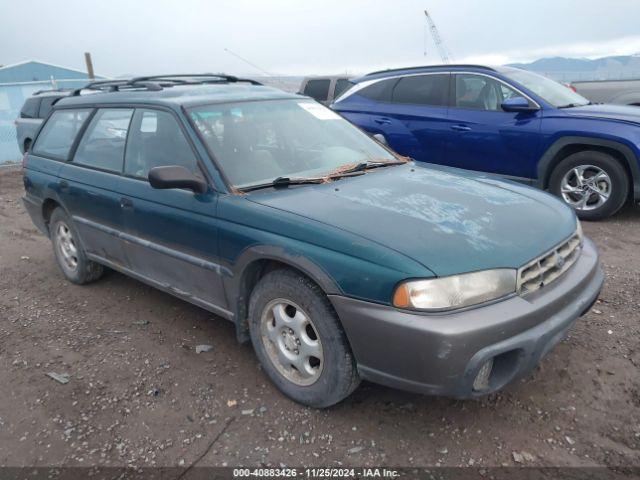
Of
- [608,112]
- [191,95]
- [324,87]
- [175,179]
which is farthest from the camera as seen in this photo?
[324,87]

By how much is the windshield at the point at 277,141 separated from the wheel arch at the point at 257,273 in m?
0.48

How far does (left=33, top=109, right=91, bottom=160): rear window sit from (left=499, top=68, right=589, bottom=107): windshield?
15.8 ft

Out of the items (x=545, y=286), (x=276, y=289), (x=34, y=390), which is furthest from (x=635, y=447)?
(x=34, y=390)

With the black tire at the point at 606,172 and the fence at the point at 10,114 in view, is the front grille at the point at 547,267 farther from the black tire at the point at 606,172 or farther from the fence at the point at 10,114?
the fence at the point at 10,114

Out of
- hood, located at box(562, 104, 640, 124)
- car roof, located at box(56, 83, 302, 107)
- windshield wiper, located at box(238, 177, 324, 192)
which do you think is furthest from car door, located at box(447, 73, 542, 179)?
windshield wiper, located at box(238, 177, 324, 192)

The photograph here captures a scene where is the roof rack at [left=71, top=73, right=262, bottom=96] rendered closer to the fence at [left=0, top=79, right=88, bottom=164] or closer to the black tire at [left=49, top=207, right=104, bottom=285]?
the black tire at [left=49, top=207, right=104, bottom=285]

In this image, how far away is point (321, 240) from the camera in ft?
8.01

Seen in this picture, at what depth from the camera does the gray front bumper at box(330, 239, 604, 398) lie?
2.15 metres

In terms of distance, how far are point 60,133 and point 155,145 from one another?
165 cm

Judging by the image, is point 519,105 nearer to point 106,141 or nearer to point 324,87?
point 106,141

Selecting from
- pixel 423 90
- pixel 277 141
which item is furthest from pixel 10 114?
pixel 277 141

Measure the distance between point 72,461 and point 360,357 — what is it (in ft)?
4.93

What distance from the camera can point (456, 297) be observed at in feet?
7.20

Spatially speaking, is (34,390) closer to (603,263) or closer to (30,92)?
(603,263)
